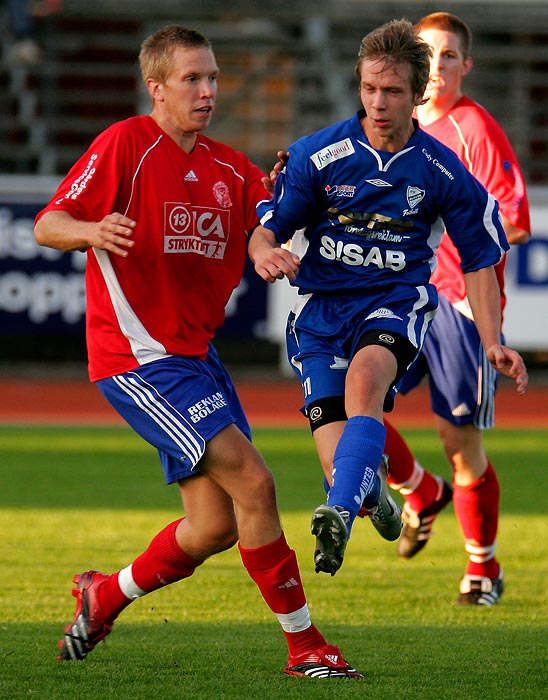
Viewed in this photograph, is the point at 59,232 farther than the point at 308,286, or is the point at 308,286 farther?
the point at 308,286

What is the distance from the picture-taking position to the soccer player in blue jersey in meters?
4.69

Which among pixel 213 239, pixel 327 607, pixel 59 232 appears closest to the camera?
pixel 59 232

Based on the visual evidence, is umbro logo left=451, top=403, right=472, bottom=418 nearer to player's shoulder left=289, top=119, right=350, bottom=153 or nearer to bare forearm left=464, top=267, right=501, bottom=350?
bare forearm left=464, top=267, right=501, bottom=350

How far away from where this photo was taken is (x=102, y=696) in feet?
13.7

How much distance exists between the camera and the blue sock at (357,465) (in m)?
4.25

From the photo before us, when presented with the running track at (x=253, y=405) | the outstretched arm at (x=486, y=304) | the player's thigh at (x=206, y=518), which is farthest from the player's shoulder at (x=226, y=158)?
the running track at (x=253, y=405)

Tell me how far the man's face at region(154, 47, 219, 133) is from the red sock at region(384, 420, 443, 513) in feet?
7.44

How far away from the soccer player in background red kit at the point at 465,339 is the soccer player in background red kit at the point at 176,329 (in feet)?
5.55

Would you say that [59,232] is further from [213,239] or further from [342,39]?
[342,39]

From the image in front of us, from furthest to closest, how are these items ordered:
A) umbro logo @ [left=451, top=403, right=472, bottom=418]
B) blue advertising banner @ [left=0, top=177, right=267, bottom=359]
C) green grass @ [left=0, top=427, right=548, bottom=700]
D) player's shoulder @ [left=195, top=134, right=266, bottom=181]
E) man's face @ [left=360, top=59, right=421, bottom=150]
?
blue advertising banner @ [left=0, top=177, right=267, bottom=359] < umbro logo @ [left=451, top=403, right=472, bottom=418] < player's shoulder @ [left=195, top=134, right=266, bottom=181] < man's face @ [left=360, top=59, right=421, bottom=150] < green grass @ [left=0, top=427, right=548, bottom=700]

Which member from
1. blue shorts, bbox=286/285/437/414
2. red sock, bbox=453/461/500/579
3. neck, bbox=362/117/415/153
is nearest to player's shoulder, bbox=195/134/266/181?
neck, bbox=362/117/415/153

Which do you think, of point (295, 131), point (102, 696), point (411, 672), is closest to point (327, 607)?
point (411, 672)

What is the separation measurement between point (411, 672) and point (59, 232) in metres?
1.97

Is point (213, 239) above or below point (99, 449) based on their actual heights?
above
